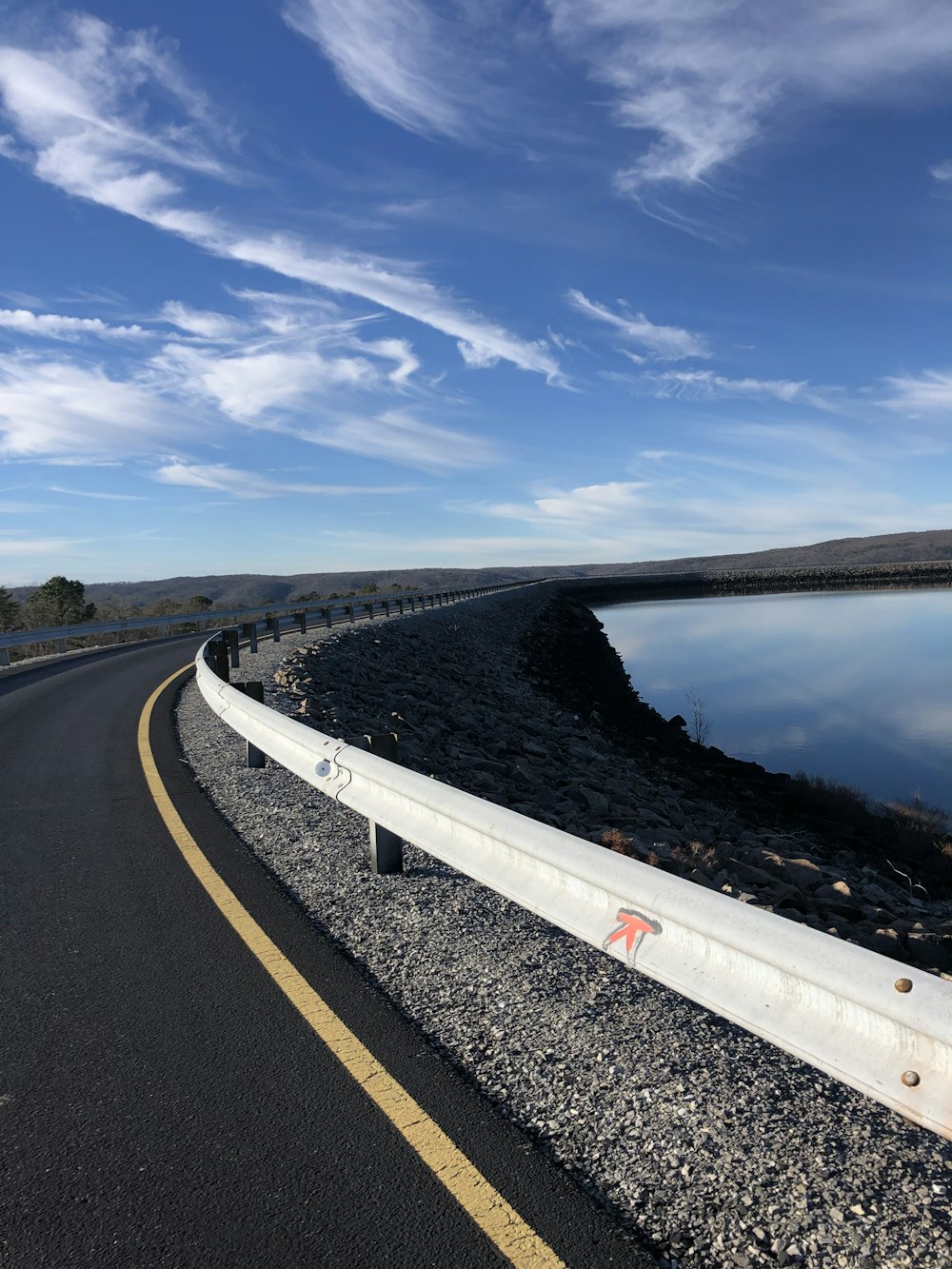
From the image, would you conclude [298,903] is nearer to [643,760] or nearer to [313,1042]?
[313,1042]

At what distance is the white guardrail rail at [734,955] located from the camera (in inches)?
85.0

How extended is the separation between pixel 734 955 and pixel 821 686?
35809 millimetres

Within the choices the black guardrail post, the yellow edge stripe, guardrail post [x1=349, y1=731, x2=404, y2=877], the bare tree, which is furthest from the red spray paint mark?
the bare tree

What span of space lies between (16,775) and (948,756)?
21975 millimetres

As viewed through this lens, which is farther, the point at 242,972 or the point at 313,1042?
the point at 242,972

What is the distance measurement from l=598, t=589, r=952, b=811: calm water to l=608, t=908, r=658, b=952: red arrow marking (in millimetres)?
17276

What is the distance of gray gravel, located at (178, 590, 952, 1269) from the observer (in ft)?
7.99

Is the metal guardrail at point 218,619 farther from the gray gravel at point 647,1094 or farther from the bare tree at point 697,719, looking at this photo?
the gray gravel at point 647,1094

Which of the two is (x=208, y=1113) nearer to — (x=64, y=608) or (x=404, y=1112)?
(x=404, y=1112)

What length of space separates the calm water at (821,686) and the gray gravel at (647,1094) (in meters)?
16.5

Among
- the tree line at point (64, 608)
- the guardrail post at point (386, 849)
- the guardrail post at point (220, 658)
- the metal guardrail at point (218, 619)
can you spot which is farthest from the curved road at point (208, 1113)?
the tree line at point (64, 608)

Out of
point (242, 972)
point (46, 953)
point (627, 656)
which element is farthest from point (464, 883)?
point (627, 656)

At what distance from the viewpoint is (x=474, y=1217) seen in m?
2.50

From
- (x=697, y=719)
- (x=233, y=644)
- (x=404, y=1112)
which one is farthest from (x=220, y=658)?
(x=697, y=719)
